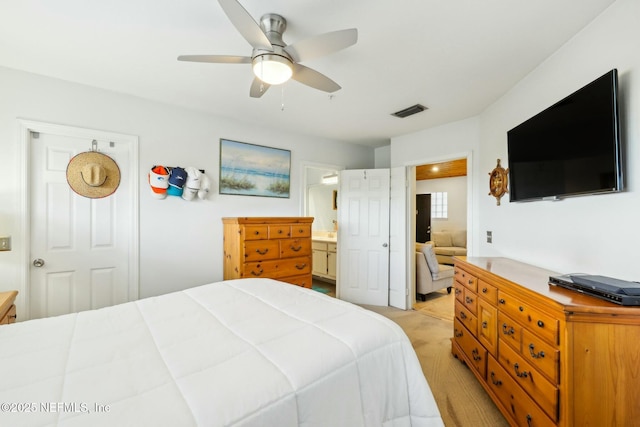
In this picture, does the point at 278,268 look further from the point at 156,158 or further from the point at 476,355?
the point at 476,355

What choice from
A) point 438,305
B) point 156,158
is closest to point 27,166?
point 156,158

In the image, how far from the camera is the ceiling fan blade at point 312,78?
1.67 m

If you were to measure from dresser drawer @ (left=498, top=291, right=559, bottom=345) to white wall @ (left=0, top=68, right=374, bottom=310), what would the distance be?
8.75ft

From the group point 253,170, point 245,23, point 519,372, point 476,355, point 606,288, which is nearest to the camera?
point 606,288

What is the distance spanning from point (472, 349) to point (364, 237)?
212 cm

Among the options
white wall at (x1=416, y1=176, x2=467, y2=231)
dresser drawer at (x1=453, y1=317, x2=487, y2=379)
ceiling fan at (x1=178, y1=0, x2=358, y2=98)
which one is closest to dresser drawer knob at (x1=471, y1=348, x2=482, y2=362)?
dresser drawer at (x1=453, y1=317, x2=487, y2=379)

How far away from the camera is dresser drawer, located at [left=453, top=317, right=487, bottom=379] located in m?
2.00

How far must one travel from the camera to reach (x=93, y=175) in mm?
2465

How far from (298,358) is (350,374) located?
21 cm

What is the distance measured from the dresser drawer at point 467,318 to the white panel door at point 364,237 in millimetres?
1504

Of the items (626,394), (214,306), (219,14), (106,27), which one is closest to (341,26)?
(219,14)

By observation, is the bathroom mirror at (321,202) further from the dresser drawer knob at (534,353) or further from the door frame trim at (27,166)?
the dresser drawer knob at (534,353)

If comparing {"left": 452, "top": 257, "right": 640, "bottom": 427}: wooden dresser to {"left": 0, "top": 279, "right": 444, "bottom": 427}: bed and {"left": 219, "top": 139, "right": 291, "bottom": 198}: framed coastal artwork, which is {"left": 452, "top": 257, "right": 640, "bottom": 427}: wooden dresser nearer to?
{"left": 0, "top": 279, "right": 444, "bottom": 427}: bed

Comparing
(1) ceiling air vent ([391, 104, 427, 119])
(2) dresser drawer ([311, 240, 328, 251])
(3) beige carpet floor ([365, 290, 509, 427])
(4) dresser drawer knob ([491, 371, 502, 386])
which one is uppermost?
(1) ceiling air vent ([391, 104, 427, 119])
